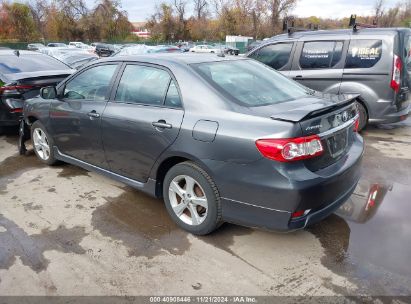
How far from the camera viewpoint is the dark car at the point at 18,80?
6.37 m

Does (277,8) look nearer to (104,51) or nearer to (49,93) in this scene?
(104,51)

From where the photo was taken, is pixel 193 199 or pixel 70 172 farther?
pixel 70 172

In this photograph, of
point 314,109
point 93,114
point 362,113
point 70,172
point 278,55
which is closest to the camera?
point 314,109

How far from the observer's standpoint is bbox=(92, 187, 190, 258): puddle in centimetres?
329

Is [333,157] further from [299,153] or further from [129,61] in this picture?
[129,61]

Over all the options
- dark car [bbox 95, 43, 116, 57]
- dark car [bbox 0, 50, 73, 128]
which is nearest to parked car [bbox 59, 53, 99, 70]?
dark car [bbox 0, 50, 73, 128]

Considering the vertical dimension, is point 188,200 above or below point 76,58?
below

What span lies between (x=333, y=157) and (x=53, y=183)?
11.1 ft

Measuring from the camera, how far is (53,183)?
473 cm

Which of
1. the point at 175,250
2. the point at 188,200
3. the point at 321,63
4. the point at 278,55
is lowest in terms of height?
the point at 175,250

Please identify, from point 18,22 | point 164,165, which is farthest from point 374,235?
point 18,22

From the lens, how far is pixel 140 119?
3.62 metres

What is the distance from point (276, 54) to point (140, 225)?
496cm

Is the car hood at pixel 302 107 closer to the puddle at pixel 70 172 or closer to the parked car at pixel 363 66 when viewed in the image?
the puddle at pixel 70 172
